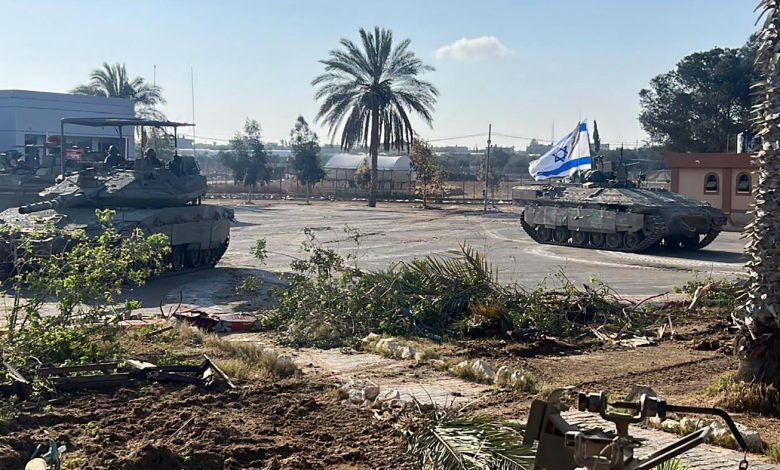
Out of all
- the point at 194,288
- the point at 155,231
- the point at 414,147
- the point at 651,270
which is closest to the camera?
the point at 194,288

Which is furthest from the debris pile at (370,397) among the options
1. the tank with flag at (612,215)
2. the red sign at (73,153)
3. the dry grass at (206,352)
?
the red sign at (73,153)

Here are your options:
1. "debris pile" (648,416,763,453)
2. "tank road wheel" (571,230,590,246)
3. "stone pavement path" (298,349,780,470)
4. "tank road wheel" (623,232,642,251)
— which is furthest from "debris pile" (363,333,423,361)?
"tank road wheel" (571,230,590,246)

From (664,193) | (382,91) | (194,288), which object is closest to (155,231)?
(194,288)

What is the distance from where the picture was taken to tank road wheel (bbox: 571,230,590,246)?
25109 millimetres

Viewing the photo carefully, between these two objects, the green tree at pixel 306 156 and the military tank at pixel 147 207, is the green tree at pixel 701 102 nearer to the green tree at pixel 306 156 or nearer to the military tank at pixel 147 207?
the green tree at pixel 306 156

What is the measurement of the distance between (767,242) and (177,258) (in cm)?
1310

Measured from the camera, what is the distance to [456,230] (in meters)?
30.4

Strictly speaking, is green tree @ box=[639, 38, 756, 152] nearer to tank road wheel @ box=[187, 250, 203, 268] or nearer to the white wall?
the white wall

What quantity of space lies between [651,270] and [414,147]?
95.2ft

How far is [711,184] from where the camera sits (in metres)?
34.1

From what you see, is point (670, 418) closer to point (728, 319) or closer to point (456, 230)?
point (728, 319)

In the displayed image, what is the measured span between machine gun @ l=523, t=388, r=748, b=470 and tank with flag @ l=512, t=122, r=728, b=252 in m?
20.3

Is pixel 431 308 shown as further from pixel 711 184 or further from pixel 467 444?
pixel 711 184

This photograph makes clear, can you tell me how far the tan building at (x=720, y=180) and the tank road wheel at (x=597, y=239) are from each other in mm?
10245
